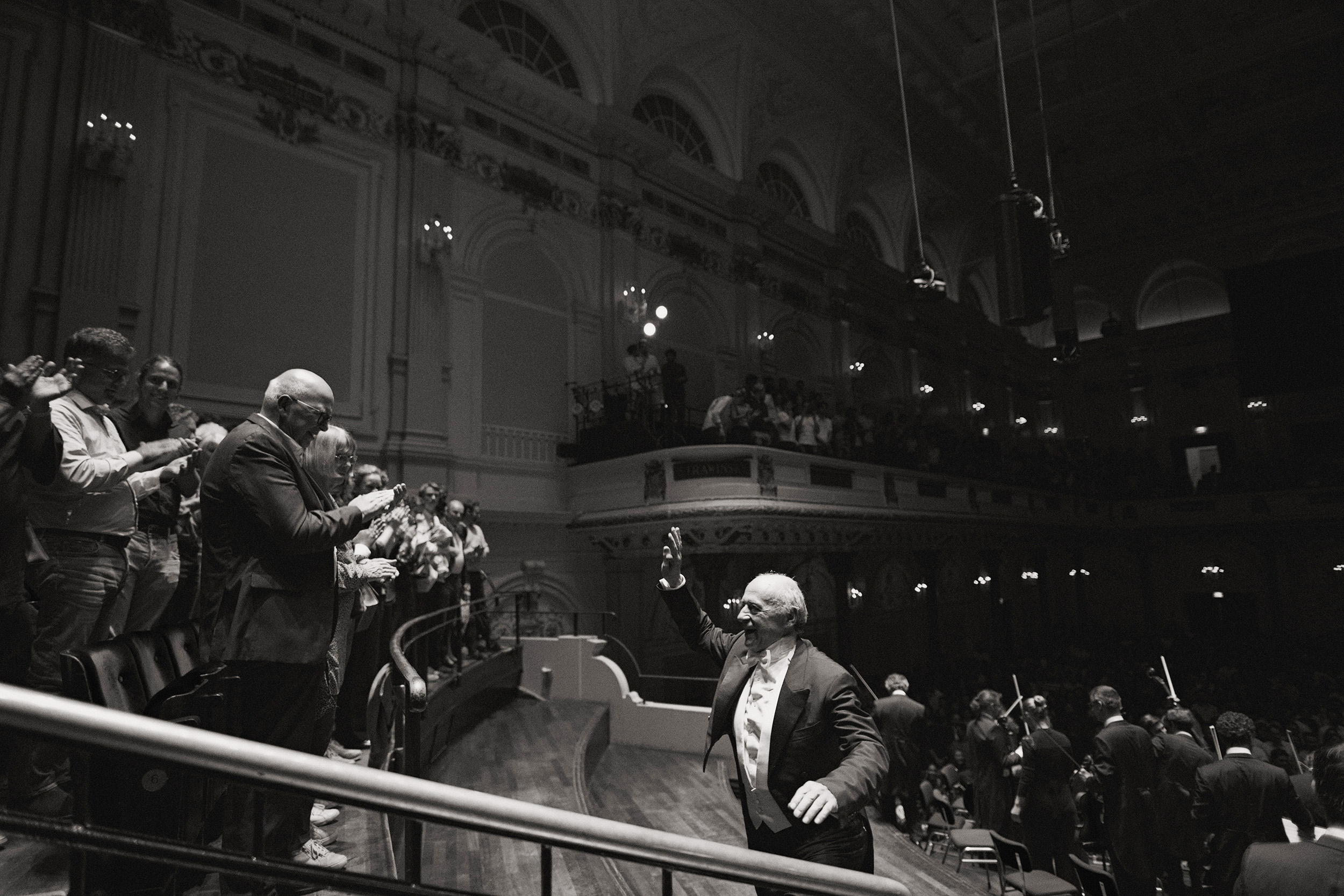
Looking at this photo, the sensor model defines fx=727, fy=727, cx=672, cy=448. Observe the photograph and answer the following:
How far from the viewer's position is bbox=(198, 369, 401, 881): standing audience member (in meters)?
2.23

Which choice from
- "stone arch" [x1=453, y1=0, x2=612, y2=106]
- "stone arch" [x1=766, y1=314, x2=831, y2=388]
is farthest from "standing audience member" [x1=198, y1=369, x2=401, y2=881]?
"stone arch" [x1=766, y1=314, x2=831, y2=388]

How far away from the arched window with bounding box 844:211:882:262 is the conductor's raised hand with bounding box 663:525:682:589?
61.3 ft

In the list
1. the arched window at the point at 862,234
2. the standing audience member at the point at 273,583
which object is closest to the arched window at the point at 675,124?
the arched window at the point at 862,234

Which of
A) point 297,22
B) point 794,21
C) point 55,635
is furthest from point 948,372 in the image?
point 55,635

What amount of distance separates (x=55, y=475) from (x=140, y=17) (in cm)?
875

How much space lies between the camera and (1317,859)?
100 inches

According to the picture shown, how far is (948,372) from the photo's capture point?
79.9ft

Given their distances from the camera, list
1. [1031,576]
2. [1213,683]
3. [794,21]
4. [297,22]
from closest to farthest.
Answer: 1. [297,22]
2. [1213,683]
3. [794,21]
4. [1031,576]

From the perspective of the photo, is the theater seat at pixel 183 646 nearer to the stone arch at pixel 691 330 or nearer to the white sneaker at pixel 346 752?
the white sneaker at pixel 346 752

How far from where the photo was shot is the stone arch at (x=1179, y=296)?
25703 millimetres

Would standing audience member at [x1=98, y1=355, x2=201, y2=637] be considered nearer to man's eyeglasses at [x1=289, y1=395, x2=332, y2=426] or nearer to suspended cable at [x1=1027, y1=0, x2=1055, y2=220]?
man's eyeglasses at [x1=289, y1=395, x2=332, y2=426]

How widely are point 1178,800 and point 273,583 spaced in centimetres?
647

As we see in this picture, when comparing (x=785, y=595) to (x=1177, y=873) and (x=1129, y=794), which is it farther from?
(x=1177, y=873)

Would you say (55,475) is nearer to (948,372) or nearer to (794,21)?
(794,21)
